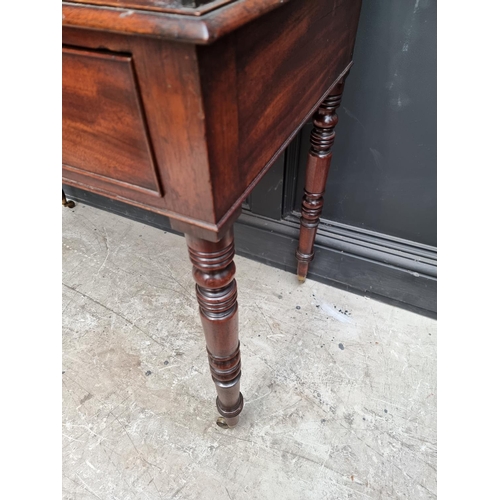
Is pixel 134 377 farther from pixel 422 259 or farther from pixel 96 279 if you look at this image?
pixel 422 259

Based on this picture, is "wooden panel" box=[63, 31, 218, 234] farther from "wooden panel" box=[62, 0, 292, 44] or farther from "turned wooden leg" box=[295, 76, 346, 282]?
"turned wooden leg" box=[295, 76, 346, 282]

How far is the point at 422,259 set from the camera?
2.99ft

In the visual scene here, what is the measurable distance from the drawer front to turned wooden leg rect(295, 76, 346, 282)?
469 millimetres

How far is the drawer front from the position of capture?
12.7 inches

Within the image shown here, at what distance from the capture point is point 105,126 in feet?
1.20

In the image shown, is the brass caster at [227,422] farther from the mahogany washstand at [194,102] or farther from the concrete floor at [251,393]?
the mahogany washstand at [194,102]

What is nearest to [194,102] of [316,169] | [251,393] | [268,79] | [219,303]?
[268,79]

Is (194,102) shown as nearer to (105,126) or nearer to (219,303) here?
(105,126)

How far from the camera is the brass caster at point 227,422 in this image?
28.8 inches

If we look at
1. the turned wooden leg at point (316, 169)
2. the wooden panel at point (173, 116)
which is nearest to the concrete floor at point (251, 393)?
the turned wooden leg at point (316, 169)

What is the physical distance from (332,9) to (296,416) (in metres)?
0.70

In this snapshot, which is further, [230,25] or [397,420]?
[397,420]

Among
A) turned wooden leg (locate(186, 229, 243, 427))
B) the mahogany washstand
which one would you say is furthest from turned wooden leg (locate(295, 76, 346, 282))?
turned wooden leg (locate(186, 229, 243, 427))

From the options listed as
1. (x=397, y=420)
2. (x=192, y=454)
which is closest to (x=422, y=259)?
(x=397, y=420)
